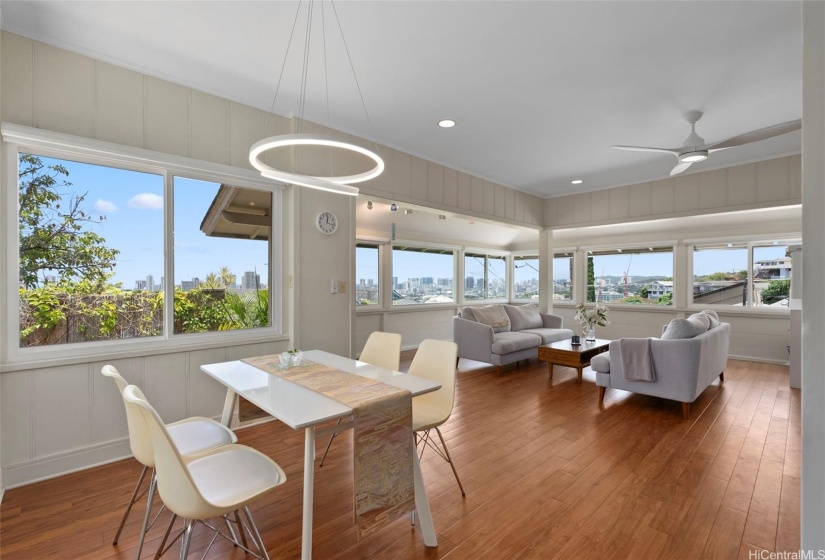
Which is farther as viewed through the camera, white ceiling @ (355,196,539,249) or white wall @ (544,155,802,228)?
white ceiling @ (355,196,539,249)

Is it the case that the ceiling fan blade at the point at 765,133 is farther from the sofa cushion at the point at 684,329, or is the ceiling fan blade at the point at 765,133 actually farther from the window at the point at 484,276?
the window at the point at 484,276

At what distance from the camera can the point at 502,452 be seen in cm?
284

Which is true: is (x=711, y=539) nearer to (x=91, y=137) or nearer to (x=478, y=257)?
(x=91, y=137)

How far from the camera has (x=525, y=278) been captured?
9188 mm

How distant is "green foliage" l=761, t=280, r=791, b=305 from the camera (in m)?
5.71

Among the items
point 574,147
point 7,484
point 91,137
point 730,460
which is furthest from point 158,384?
point 574,147

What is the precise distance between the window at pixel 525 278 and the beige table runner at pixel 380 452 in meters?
7.66

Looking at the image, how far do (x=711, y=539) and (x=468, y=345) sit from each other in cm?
376

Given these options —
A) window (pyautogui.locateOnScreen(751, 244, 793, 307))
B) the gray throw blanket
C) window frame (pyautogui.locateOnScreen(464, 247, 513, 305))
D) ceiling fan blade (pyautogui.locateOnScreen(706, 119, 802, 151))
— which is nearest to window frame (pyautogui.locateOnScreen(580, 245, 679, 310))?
window (pyautogui.locateOnScreen(751, 244, 793, 307))

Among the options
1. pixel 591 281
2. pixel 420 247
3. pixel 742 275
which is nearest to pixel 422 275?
pixel 420 247

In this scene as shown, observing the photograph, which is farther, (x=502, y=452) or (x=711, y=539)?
(x=502, y=452)

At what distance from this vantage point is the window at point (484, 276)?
832 centimetres

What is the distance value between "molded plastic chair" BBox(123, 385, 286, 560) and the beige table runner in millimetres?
369

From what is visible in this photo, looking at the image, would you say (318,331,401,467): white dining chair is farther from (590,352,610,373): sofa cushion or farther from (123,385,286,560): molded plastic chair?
(590,352,610,373): sofa cushion
